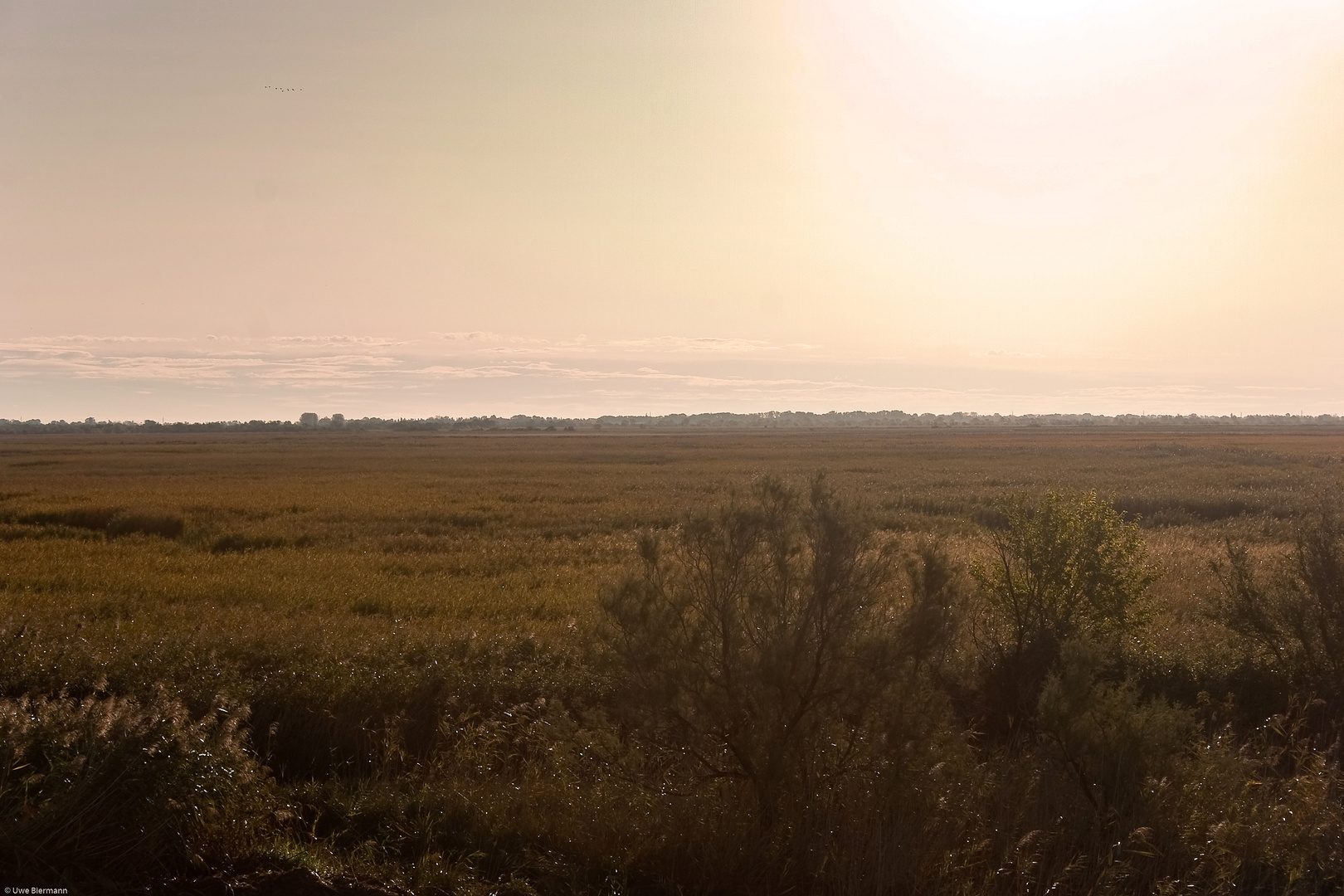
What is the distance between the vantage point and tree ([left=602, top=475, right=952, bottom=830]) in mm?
7250

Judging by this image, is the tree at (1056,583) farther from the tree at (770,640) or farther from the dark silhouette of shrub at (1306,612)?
the tree at (770,640)

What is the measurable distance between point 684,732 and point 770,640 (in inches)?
43.2

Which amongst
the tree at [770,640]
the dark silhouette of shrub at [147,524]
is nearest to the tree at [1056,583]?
the tree at [770,640]

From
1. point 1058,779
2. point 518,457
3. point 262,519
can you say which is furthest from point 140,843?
point 518,457

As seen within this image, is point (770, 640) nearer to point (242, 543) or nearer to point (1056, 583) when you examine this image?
point (1056, 583)

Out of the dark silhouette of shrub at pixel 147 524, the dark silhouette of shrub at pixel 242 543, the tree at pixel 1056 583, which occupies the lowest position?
the dark silhouette of shrub at pixel 242 543

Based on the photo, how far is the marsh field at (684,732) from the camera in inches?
260

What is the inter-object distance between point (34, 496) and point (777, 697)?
34.4 metres

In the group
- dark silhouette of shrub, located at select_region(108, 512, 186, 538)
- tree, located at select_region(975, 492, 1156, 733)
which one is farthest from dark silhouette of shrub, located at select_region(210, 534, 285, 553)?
tree, located at select_region(975, 492, 1156, 733)

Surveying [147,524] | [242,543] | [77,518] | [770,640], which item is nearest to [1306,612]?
[770,640]

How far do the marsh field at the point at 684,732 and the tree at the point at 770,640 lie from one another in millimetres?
35

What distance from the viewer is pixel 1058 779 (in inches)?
316

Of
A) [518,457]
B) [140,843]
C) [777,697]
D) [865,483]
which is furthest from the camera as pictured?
[518,457]

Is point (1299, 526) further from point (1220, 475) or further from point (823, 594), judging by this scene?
point (1220, 475)
